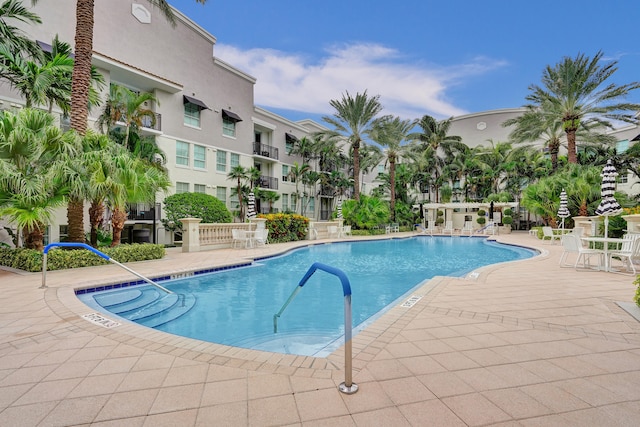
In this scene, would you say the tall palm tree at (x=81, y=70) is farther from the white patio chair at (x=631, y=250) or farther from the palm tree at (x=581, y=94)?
the palm tree at (x=581, y=94)

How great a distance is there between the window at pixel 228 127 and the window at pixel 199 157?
2423 mm

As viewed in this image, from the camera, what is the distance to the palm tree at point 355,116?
913 inches

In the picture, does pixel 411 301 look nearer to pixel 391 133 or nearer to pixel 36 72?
pixel 36 72

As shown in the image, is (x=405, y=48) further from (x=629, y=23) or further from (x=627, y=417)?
(x=627, y=417)

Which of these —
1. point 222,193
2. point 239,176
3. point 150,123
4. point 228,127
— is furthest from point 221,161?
point 150,123

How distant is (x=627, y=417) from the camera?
2.26 metres

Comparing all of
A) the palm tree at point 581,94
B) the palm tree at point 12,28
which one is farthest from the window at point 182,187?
the palm tree at point 581,94

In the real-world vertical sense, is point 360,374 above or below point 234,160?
below

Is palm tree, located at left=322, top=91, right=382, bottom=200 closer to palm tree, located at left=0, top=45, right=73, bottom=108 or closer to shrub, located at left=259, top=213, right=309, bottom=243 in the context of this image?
shrub, located at left=259, top=213, right=309, bottom=243

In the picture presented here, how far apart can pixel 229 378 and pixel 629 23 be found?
66.6ft

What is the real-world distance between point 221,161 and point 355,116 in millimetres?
9982

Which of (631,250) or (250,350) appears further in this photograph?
(631,250)

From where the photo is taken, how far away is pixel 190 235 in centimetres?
1326

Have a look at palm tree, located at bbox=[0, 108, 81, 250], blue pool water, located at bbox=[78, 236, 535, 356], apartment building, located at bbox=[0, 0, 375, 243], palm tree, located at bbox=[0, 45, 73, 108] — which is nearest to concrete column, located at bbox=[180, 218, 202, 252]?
blue pool water, located at bbox=[78, 236, 535, 356]
